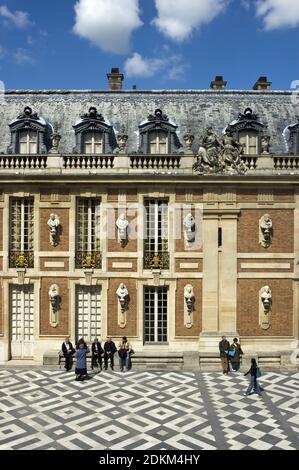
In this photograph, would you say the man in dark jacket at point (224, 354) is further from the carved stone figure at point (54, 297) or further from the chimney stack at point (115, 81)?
the chimney stack at point (115, 81)

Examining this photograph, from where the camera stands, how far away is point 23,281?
1838 cm

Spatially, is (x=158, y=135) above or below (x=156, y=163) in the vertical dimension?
above

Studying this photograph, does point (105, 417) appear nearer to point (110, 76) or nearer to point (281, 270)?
point (281, 270)

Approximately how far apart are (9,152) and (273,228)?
12.2 m

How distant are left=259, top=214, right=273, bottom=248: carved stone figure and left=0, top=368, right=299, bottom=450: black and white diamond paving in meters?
5.38

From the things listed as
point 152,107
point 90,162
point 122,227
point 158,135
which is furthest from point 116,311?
point 152,107

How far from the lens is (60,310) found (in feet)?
60.5

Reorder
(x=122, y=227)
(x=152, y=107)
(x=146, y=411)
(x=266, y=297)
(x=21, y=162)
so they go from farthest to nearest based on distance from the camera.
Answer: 1. (x=152, y=107)
2. (x=21, y=162)
3. (x=122, y=227)
4. (x=266, y=297)
5. (x=146, y=411)

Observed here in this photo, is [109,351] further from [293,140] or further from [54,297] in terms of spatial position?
[293,140]

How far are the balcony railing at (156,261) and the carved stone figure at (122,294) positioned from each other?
1.29 m

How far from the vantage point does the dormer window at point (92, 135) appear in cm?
1914

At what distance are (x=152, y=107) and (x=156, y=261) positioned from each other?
8.07m

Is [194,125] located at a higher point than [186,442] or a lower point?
higher
